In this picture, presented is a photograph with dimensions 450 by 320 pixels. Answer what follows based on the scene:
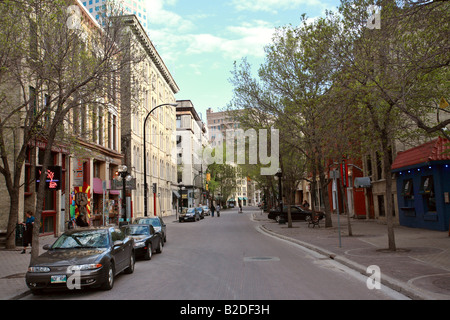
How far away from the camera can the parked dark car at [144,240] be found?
1393 centimetres

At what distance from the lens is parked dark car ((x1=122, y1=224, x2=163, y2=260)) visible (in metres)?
13.9

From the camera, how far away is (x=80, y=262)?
340 inches

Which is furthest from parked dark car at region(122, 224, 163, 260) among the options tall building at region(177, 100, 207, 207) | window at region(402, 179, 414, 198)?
tall building at region(177, 100, 207, 207)

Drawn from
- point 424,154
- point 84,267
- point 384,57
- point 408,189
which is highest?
point 384,57

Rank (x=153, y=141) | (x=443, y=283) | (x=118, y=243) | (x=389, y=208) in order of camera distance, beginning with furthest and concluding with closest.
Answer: (x=153, y=141), (x=389, y=208), (x=118, y=243), (x=443, y=283)

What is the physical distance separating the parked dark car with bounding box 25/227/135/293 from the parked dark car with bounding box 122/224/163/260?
10.9ft

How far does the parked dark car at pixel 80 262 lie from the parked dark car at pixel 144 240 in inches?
131

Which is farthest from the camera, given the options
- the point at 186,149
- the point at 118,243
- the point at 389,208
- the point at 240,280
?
the point at 186,149

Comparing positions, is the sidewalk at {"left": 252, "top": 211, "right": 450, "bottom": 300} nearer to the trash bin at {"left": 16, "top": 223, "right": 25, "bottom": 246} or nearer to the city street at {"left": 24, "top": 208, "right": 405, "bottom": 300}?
the city street at {"left": 24, "top": 208, "right": 405, "bottom": 300}

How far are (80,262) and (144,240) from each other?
548 cm

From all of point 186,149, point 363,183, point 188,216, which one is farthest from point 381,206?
point 186,149

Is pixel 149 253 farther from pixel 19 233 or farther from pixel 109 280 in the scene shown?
pixel 19 233
